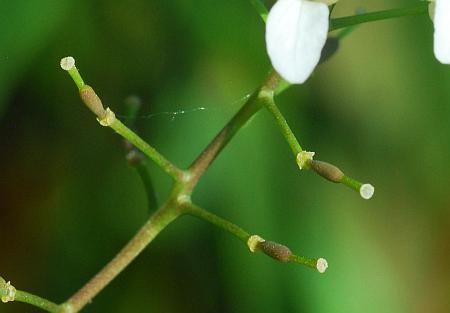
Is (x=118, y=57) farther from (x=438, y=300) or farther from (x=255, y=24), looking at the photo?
(x=438, y=300)

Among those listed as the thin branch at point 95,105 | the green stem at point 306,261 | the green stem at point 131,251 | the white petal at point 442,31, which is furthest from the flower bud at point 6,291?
the white petal at point 442,31

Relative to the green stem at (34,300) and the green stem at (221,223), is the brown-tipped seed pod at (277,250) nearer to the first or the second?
the green stem at (221,223)

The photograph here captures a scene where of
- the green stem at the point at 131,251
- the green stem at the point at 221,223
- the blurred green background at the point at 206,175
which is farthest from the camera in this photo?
the blurred green background at the point at 206,175

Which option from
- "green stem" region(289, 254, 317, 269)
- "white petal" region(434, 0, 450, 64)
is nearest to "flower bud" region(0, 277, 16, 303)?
"green stem" region(289, 254, 317, 269)

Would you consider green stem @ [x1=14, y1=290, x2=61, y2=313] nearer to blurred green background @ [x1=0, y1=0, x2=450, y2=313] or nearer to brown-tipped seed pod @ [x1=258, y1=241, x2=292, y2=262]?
brown-tipped seed pod @ [x1=258, y1=241, x2=292, y2=262]

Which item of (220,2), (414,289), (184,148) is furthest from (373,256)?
(220,2)

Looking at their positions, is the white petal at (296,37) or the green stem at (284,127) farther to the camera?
the green stem at (284,127)
